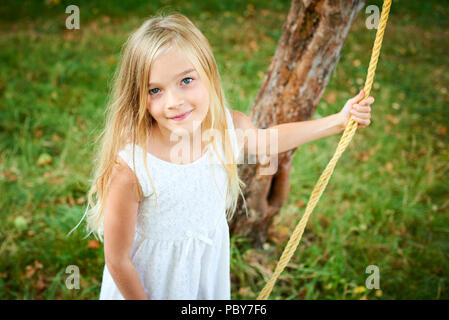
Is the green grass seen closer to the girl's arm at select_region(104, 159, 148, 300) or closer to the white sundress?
the white sundress

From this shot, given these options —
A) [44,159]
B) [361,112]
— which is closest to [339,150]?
[361,112]

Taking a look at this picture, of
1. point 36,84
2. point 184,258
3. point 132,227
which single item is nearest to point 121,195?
point 132,227

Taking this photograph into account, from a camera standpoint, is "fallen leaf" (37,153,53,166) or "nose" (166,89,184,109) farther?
"fallen leaf" (37,153,53,166)

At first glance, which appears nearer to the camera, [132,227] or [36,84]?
[132,227]

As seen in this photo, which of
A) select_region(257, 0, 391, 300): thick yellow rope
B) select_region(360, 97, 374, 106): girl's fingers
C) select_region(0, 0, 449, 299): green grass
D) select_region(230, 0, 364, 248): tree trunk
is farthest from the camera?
select_region(0, 0, 449, 299): green grass

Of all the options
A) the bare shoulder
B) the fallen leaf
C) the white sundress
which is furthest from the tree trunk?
the fallen leaf

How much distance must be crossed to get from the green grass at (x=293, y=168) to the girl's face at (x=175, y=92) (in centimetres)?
117

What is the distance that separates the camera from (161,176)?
123cm

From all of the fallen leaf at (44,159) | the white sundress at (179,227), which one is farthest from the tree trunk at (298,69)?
the fallen leaf at (44,159)

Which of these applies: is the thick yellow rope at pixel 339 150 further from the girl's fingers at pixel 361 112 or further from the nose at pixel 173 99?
the nose at pixel 173 99

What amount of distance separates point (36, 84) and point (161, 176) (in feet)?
9.88

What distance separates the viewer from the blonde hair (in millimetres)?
1111

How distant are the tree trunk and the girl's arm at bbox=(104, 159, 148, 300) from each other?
2.76 ft

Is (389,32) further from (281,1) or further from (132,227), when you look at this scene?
(132,227)
